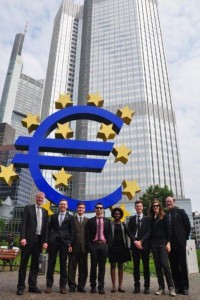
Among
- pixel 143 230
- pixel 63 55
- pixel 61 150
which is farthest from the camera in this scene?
pixel 63 55

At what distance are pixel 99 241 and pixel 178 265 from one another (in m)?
1.85

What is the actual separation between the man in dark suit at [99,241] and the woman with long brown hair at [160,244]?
3.25 ft

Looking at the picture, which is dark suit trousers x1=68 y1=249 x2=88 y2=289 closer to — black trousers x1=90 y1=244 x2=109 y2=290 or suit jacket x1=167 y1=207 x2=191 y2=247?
black trousers x1=90 y1=244 x2=109 y2=290

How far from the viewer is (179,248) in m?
6.23

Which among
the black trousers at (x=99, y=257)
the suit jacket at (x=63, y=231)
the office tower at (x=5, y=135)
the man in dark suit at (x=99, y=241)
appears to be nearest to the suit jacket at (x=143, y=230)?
the man in dark suit at (x=99, y=241)

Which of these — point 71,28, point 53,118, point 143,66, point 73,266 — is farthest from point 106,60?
point 73,266

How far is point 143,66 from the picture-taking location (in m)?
90.4

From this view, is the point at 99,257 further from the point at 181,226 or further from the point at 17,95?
the point at 17,95

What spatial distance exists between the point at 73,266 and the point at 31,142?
213 inches


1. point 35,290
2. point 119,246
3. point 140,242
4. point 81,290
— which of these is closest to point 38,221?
point 35,290

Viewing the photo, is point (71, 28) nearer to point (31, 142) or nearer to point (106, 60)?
point (106, 60)

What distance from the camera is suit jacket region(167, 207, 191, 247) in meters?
6.28

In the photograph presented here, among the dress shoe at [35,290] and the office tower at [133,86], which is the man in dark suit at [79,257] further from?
the office tower at [133,86]

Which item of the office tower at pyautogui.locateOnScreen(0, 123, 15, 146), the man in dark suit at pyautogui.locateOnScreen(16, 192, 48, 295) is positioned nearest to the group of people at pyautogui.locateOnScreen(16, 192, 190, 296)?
the man in dark suit at pyautogui.locateOnScreen(16, 192, 48, 295)
